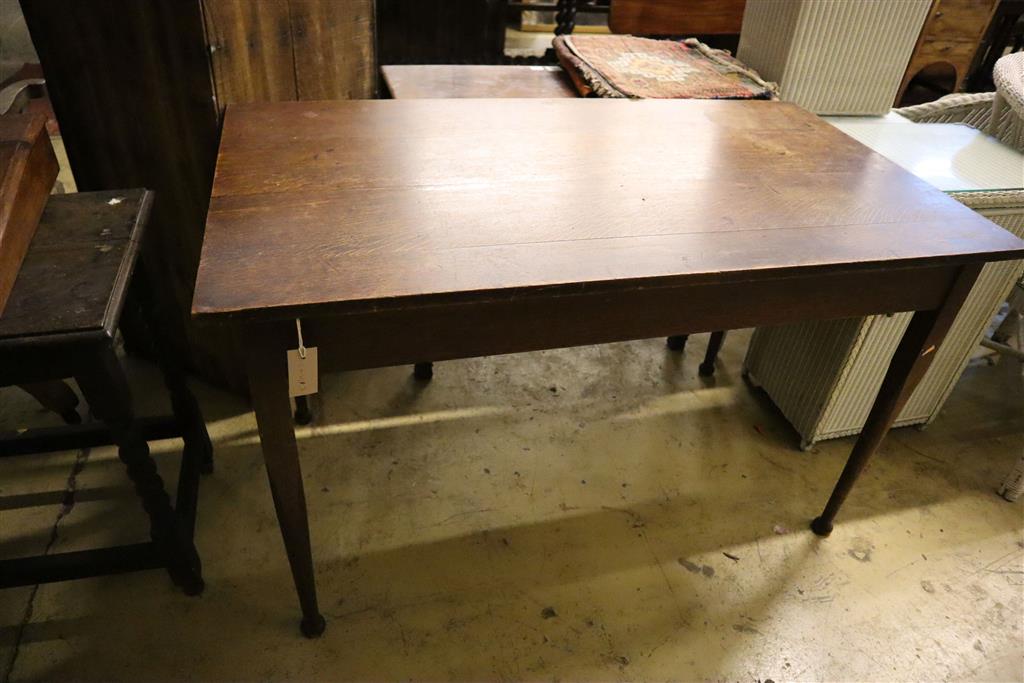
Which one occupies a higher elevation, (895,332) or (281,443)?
(281,443)

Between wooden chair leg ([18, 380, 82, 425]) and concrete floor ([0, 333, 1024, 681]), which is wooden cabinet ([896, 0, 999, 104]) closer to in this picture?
concrete floor ([0, 333, 1024, 681])

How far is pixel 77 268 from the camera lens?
3.58ft

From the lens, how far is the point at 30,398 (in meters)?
1.88

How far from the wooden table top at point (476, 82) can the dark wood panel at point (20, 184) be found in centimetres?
83

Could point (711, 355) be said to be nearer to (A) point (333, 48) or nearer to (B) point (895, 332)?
(B) point (895, 332)

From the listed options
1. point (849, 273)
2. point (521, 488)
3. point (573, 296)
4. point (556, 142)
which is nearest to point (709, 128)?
point (556, 142)

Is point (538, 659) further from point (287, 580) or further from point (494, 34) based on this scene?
point (494, 34)

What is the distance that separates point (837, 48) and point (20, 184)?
180 cm

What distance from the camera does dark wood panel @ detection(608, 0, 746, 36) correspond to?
314cm

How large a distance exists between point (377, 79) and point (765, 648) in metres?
1.75

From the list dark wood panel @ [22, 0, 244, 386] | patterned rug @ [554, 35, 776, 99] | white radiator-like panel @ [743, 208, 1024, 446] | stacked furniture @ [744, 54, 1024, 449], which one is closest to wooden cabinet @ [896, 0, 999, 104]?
stacked furniture @ [744, 54, 1024, 449]

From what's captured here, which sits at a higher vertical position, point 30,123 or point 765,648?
point 30,123

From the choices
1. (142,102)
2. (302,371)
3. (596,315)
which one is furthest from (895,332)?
(142,102)

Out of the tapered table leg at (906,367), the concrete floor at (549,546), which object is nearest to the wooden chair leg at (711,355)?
the concrete floor at (549,546)
